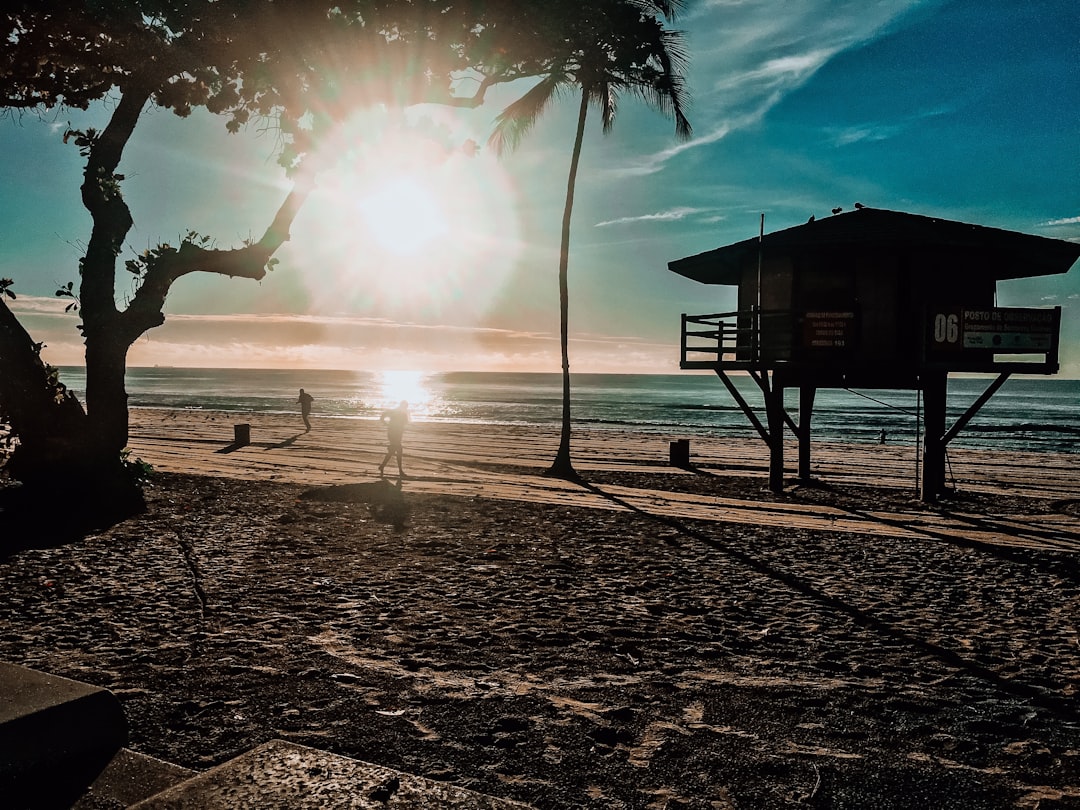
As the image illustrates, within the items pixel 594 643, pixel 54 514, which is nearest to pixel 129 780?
pixel 594 643

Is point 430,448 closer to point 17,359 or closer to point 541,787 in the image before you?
point 17,359

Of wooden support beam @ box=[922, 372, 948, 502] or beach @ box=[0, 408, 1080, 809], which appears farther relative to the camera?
wooden support beam @ box=[922, 372, 948, 502]

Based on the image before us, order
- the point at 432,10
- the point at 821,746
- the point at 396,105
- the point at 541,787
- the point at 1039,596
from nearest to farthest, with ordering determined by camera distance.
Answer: the point at 541,787 → the point at 821,746 → the point at 1039,596 → the point at 432,10 → the point at 396,105

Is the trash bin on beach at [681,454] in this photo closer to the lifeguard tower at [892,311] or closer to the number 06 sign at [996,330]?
the lifeguard tower at [892,311]

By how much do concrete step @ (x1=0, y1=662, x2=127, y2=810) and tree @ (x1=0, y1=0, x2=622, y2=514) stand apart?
34.6ft

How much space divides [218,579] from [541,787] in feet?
19.1

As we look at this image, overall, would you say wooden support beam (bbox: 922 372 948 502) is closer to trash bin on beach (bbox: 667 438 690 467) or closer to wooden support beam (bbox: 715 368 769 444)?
wooden support beam (bbox: 715 368 769 444)

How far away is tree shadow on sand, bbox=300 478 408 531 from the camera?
1318cm

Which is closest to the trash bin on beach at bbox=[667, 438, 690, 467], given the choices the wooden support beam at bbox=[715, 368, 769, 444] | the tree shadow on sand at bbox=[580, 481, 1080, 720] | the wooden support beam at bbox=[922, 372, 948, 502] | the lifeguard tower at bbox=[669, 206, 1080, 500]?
the wooden support beam at bbox=[715, 368, 769, 444]

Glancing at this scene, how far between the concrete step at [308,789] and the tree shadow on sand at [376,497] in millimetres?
8627

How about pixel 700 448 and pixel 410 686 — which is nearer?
pixel 410 686

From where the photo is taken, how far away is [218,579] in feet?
28.6

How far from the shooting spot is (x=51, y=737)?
374 centimetres

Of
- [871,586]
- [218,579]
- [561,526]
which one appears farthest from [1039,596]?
[218,579]
